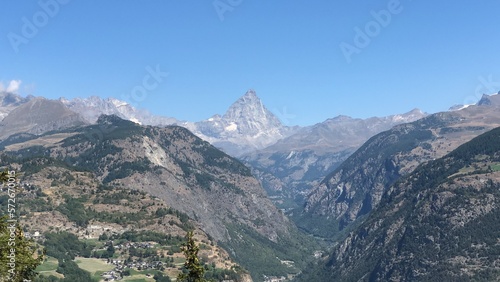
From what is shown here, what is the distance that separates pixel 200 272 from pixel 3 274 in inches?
1092

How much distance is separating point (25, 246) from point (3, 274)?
7.90 m

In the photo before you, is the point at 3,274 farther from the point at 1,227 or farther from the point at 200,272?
the point at 200,272

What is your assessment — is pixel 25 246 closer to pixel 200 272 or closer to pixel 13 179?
pixel 13 179

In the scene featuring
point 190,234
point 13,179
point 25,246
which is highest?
point 13,179

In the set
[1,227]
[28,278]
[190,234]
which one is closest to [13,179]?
[1,227]

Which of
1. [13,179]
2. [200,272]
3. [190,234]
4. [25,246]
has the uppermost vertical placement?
[13,179]

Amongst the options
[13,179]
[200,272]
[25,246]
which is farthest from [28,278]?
[200,272]

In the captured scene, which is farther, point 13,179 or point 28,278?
point 28,278

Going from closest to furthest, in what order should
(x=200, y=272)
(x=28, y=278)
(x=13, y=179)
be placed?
(x=13, y=179) → (x=200, y=272) → (x=28, y=278)

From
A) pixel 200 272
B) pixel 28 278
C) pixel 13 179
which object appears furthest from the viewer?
pixel 28 278

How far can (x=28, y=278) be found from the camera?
282ft

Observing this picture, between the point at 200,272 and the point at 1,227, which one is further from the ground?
the point at 1,227

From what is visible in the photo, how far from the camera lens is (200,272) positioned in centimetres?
8050

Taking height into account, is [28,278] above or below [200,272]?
above
